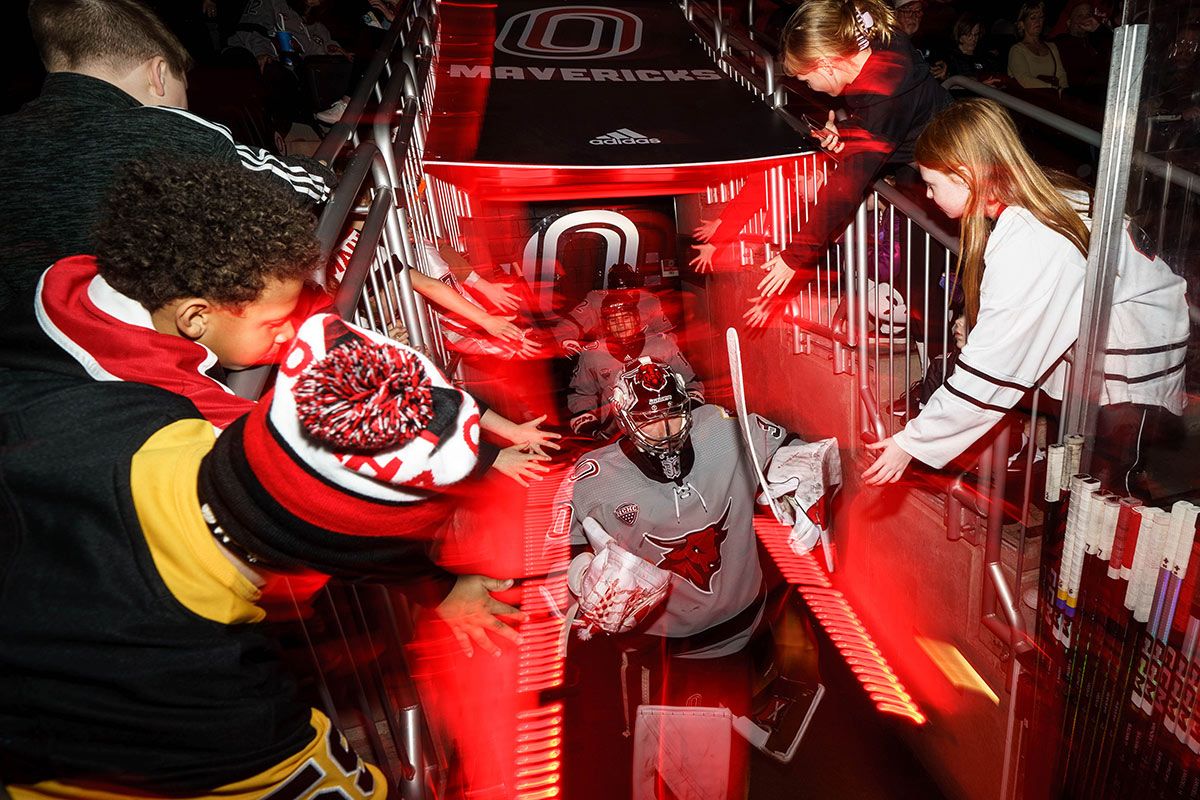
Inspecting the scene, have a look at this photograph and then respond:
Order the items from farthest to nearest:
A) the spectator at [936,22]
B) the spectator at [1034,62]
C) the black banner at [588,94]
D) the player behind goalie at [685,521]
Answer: the spectator at [936,22]
the spectator at [1034,62]
the black banner at [588,94]
the player behind goalie at [685,521]

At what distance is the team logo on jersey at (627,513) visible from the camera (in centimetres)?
366

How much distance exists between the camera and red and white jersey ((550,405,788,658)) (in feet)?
11.9

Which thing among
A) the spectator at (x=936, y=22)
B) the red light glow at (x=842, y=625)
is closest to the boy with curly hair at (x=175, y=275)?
the red light glow at (x=842, y=625)

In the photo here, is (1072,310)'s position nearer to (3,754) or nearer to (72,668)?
(72,668)

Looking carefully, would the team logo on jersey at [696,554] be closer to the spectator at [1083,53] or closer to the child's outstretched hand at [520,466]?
the child's outstretched hand at [520,466]

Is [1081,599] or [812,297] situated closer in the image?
[1081,599]

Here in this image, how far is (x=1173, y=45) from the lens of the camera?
1751 millimetres

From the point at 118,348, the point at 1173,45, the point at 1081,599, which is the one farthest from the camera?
the point at 1081,599

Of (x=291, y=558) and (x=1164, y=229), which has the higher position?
(x=1164, y=229)

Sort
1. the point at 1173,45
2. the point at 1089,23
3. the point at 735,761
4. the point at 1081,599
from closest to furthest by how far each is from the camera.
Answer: the point at 1173,45 → the point at 1081,599 → the point at 735,761 → the point at 1089,23

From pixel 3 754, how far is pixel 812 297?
417 cm

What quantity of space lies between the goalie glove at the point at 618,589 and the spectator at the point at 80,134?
6.83 feet

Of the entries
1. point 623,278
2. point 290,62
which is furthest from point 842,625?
point 290,62

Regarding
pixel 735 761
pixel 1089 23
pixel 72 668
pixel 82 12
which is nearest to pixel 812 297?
pixel 735 761
